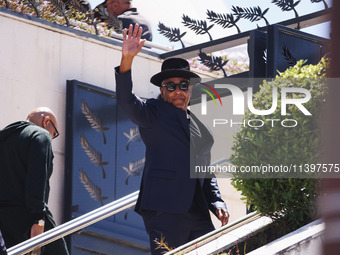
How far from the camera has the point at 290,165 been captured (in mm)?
4555

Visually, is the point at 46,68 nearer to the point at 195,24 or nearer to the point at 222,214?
the point at 195,24

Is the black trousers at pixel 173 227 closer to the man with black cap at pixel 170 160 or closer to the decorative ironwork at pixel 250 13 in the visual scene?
the man with black cap at pixel 170 160

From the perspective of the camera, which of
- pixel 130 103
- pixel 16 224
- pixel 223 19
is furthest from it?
pixel 223 19

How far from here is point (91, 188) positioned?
8.44 metres

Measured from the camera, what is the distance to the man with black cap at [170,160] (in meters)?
4.57

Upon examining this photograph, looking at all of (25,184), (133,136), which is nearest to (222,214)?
(25,184)

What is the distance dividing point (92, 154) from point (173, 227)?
161 inches

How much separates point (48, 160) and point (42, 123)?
1.58ft

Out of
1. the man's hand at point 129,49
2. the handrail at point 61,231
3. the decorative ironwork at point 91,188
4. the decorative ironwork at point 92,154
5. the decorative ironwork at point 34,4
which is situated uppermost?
the decorative ironwork at point 34,4

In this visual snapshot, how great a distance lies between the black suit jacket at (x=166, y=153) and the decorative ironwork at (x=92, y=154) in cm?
371

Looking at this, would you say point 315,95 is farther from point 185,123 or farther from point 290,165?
point 185,123

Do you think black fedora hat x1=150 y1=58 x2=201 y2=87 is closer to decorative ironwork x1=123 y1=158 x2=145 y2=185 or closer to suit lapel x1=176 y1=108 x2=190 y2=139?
suit lapel x1=176 y1=108 x2=190 y2=139

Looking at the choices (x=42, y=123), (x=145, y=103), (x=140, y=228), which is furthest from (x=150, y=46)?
(x=145, y=103)

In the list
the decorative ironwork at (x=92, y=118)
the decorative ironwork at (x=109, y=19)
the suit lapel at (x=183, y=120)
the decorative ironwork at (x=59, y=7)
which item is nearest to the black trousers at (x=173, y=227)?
the suit lapel at (x=183, y=120)
